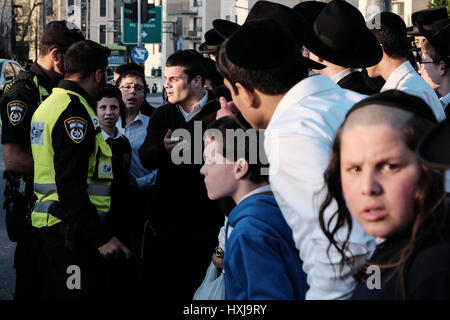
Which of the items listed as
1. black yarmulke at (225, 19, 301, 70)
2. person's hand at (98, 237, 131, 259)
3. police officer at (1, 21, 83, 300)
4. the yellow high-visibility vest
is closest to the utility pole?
police officer at (1, 21, 83, 300)

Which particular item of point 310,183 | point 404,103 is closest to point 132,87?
point 310,183

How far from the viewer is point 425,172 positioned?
1.80 metres

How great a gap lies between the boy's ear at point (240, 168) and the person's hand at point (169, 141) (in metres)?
1.71

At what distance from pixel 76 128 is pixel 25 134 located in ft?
2.12

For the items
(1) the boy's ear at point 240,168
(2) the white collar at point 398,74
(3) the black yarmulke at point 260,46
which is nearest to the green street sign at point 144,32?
(2) the white collar at point 398,74

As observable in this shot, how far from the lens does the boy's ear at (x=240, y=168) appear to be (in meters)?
2.96

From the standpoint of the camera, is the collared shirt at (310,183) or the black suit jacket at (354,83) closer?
the collared shirt at (310,183)

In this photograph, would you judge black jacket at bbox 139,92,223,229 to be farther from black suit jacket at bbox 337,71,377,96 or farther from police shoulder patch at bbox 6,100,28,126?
black suit jacket at bbox 337,71,377,96

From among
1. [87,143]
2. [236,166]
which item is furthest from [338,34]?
[87,143]

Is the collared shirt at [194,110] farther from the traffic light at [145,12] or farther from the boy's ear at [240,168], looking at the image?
the traffic light at [145,12]

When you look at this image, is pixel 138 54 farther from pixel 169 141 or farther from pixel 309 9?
pixel 309 9

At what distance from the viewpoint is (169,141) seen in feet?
15.3

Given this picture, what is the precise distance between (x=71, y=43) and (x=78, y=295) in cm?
163
